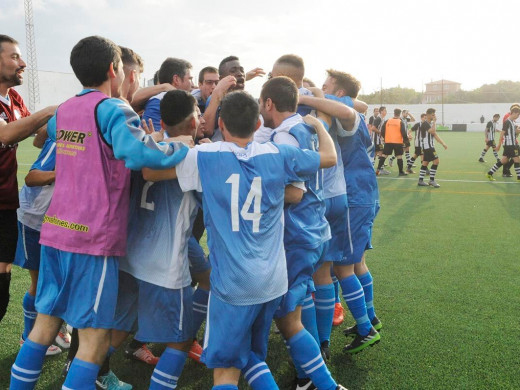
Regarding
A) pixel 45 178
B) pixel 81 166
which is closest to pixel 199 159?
pixel 81 166

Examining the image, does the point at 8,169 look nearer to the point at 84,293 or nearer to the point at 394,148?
the point at 84,293

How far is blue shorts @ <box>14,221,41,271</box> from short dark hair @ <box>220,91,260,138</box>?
5.88 ft

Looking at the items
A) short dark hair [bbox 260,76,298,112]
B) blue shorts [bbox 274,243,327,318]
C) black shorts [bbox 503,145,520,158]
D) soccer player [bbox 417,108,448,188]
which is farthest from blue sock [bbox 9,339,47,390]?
black shorts [bbox 503,145,520,158]

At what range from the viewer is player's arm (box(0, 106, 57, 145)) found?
278cm

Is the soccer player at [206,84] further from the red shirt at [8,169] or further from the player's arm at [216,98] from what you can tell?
the red shirt at [8,169]

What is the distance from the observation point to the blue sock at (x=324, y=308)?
Answer: 3.51m

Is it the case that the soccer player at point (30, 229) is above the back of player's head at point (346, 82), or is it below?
below

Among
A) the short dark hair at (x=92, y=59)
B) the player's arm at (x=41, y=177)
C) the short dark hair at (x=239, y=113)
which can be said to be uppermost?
the short dark hair at (x=92, y=59)

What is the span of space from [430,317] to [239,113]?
297 cm

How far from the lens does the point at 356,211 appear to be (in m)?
3.93

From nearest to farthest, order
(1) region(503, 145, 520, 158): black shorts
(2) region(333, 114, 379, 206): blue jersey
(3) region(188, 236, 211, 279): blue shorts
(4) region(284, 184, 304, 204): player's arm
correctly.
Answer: (4) region(284, 184, 304, 204): player's arm, (3) region(188, 236, 211, 279): blue shorts, (2) region(333, 114, 379, 206): blue jersey, (1) region(503, 145, 520, 158): black shorts

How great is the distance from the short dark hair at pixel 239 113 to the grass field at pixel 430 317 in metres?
1.79

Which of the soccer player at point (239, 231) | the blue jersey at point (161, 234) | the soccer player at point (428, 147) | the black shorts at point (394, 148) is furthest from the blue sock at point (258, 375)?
the black shorts at point (394, 148)

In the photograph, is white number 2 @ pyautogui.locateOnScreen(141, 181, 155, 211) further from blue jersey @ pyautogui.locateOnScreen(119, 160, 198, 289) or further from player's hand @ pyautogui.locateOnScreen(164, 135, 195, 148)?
player's hand @ pyautogui.locateOnScreen(164, 135, 195, 148)
